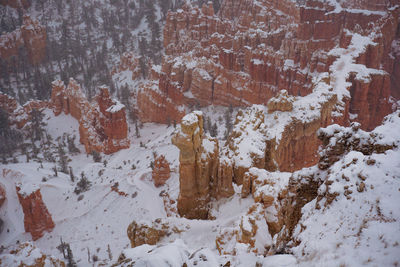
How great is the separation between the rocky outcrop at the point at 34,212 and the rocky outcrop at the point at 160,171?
1087 cm

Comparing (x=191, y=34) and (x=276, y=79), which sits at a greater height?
(x=191, y=34)

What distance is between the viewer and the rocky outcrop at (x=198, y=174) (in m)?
16.4

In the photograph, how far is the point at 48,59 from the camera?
79750 millimetres

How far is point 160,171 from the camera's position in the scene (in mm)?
27984

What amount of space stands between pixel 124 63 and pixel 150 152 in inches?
1369

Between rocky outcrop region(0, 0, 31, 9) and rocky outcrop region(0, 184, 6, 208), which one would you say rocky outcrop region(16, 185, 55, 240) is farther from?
rocky outcrop region(0, 0, 31, 9)

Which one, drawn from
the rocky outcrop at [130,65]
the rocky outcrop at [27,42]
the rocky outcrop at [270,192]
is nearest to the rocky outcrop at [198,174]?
the rocky outcrop at [270,192]

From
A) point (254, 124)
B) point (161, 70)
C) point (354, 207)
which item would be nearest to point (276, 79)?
point (161, 70)

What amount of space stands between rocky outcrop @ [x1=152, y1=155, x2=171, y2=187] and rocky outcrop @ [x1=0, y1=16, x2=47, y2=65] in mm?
68523

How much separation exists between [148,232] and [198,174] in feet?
15.2

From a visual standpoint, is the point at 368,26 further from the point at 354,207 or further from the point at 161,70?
the point at 354,207

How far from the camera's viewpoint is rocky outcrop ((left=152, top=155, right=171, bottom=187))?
27.6 metres

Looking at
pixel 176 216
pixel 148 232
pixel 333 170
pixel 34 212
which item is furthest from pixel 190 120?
pixel 34 212

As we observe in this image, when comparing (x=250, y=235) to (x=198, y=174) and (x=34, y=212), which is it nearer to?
(x=198, y=174)
